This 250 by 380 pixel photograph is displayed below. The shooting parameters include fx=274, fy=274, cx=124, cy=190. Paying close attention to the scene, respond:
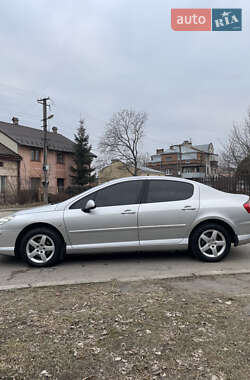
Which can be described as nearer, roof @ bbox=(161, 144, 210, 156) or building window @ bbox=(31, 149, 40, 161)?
building window @ bbox=(31, 149, 40, 161)

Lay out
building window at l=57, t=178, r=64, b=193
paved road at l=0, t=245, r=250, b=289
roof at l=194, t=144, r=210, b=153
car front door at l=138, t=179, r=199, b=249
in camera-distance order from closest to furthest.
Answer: paved road at l=0, t=245, r=250, b=289 → car front door at l=138, t=179, r=199, b=249 → building window at l=57, t=178, r=64, b=193 → roof at l=194, t=144, r=210, b=153

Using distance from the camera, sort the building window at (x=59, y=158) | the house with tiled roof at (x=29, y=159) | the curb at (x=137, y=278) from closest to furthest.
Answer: the curb at (x=137, y=278) → the house with tiled roof at (x=29, y=159) → the building window at (x=59, y=158)

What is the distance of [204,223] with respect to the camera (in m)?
5.08

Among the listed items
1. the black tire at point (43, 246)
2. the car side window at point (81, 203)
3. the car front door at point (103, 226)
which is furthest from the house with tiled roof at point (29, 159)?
the car front door at point (103, 226)

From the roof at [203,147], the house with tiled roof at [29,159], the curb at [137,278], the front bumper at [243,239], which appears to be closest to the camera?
the curb at [137,278]

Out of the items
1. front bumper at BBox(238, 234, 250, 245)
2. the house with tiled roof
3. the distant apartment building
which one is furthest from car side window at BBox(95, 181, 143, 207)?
the distant apartment building

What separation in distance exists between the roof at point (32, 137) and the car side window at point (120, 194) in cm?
2601

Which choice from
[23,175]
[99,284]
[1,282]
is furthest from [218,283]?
[23,175]

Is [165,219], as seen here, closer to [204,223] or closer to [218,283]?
[204,223]

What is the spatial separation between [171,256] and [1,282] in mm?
3114

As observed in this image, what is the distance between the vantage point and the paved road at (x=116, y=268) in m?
4.27

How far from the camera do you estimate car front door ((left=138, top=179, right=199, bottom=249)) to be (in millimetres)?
4980

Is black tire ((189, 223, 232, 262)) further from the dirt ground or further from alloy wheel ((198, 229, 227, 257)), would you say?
the dirt ground

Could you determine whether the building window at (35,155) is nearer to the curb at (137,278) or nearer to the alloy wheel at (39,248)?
the alloy wheel at (39,248)
